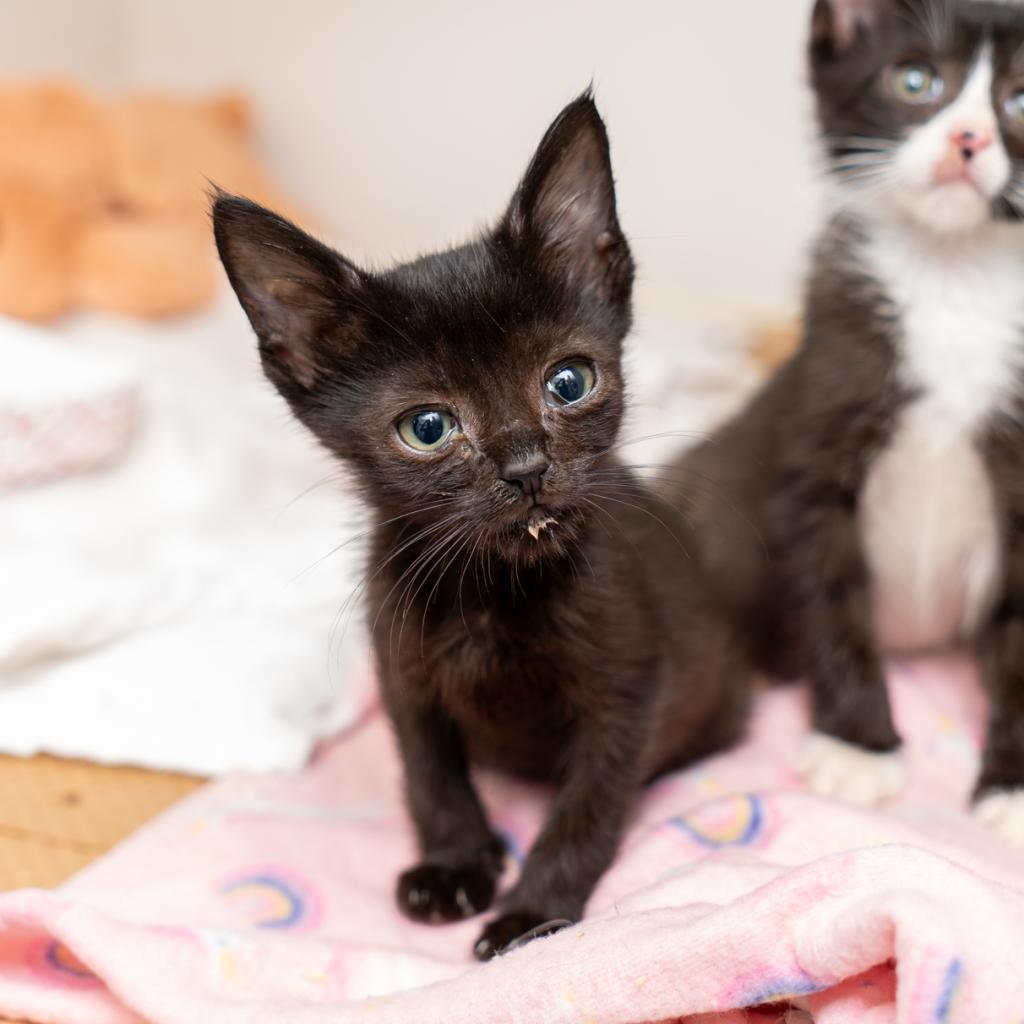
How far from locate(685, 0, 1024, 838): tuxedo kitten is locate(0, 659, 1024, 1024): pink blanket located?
0.14 metres

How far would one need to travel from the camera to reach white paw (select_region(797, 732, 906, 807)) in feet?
5.06

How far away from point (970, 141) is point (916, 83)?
171 mm

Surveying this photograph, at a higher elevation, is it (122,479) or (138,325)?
(138,325)

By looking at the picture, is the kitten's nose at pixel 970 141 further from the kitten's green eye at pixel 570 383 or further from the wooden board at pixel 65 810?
the wooden board at pixel 65 810

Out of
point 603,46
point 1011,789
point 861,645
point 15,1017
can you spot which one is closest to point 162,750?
point 15,1017

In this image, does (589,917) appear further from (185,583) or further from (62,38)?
(62,38)

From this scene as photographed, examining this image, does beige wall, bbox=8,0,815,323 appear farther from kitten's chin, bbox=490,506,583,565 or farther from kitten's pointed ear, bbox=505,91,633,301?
kitten's chin, bbox=490,506,583,565

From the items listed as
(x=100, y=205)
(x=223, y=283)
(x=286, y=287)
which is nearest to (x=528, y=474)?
(x=286, y=287)

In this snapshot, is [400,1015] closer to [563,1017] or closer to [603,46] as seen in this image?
[563,1017]

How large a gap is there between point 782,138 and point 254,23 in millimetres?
1579

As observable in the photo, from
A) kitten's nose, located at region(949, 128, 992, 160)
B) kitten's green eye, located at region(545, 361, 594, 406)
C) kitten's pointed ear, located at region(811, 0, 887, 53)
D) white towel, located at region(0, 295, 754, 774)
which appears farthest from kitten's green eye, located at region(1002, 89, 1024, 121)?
kitten's green eye, located at region(545, 361, 594, 406)

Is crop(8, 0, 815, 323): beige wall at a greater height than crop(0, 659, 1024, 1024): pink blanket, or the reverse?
crop(8, 0, 815, 323): beige wall

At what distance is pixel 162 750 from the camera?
5.37ft

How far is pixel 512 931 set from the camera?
1.26 m
